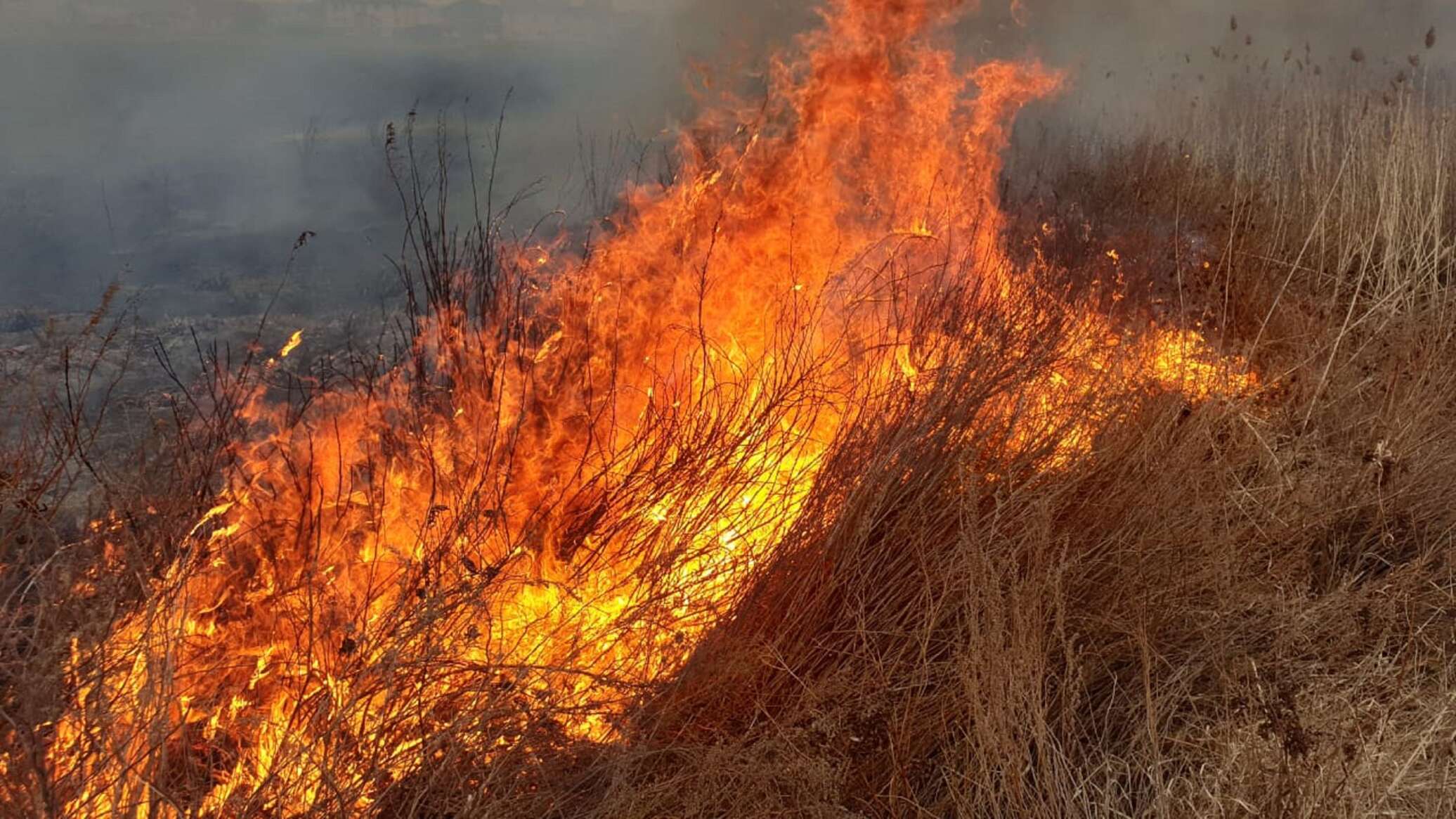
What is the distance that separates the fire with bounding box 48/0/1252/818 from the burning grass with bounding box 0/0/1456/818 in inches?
0.7

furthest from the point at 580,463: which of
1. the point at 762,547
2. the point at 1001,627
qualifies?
the point at 1001,627

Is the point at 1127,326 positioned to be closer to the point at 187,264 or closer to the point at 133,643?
the point at 133,643

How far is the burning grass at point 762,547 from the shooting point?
7.63ft

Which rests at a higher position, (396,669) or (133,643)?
(133,643)

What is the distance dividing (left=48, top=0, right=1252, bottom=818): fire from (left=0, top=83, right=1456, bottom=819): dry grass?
4.4 inches

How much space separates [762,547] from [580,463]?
2.33ft

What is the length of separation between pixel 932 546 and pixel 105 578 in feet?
6.56

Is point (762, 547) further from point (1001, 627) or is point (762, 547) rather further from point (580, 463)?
point (1001, 627)

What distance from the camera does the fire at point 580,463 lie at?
232 centimetres

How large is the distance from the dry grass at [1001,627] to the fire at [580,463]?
0.11 metres

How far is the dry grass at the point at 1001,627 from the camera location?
91.4 inches

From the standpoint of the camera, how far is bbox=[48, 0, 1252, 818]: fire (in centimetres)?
232

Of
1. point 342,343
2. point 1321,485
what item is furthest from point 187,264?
point 1321,485

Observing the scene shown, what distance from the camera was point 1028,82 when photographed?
15.4 feet
